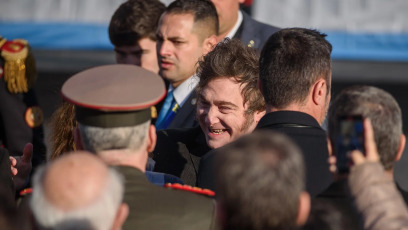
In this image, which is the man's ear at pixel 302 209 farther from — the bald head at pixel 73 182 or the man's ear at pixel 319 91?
the man's ear at pixel 319 91

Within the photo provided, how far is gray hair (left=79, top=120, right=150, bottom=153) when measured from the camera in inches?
96.5

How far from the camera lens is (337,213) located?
2.07m

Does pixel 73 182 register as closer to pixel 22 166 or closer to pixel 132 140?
pixel 132 140

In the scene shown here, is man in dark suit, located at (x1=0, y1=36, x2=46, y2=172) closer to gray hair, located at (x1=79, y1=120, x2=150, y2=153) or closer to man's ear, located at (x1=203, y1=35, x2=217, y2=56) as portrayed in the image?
man's ear, located at (x1=203, y1=35, x2=217, y2=56)

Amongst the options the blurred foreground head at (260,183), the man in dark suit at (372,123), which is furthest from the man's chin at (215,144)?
the blurred foreground head at (260,183)

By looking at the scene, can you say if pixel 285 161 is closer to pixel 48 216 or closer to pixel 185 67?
pixel 48 216

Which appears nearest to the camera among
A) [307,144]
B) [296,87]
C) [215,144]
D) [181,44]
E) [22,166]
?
[307,144]

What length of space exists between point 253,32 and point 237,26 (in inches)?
4.8

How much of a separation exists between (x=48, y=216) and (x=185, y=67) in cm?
274

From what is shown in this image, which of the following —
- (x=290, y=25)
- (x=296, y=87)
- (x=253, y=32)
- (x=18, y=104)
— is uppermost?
(x=296, y=87)

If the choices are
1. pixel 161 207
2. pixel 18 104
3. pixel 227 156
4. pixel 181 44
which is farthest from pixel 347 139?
pixel 18 104

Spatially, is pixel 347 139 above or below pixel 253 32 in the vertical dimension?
above

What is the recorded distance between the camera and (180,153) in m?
3.59

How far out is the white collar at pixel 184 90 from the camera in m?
4.52
